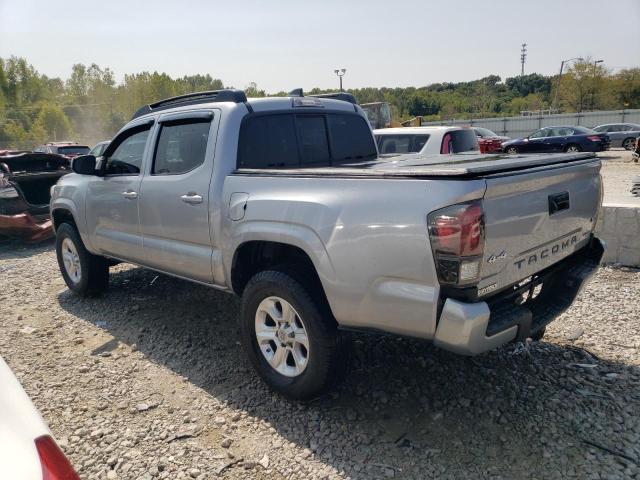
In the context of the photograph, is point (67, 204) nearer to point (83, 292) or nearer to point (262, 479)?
point (83, 292)

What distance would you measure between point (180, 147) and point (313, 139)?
1120 millimetres

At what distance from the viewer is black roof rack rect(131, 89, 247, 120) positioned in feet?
12.5

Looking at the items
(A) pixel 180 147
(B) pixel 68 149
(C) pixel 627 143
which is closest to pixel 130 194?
(A) pixel 180 147

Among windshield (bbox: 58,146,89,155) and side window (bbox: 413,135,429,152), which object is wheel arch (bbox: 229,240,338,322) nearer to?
side window (bbox: 413,135,429,152)

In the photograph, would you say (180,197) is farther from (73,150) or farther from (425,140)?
(73,150)

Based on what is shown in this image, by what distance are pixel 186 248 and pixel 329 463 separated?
2.02 metres

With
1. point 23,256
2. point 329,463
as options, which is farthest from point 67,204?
point 329,463

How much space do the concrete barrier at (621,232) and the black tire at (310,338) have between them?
13.4 ft

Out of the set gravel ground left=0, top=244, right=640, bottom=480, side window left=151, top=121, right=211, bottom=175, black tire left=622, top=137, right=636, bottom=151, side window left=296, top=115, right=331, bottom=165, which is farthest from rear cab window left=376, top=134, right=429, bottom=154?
black tire left=622, top=137, right=636, bottom=151

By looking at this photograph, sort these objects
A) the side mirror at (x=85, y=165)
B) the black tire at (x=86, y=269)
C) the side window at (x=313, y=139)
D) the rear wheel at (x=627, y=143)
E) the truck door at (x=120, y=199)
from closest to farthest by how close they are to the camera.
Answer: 1. the side window at (x=313, y=139)
2. the truck door at (x=120, y=199)
3. the side mirror at (x=85, y=165)
4. the black tire at (x=86, y=269)
5. the rear wheel at (x=627, y=143)

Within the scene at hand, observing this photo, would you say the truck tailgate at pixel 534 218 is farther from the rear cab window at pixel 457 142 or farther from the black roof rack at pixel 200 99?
the rear cab window at pixel 457 142

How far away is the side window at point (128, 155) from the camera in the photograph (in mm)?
4523

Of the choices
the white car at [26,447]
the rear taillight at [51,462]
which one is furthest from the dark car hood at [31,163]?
the rear taillight at [51,462]

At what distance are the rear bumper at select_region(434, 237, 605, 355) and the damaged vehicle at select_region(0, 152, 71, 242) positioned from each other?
27.1 ft
